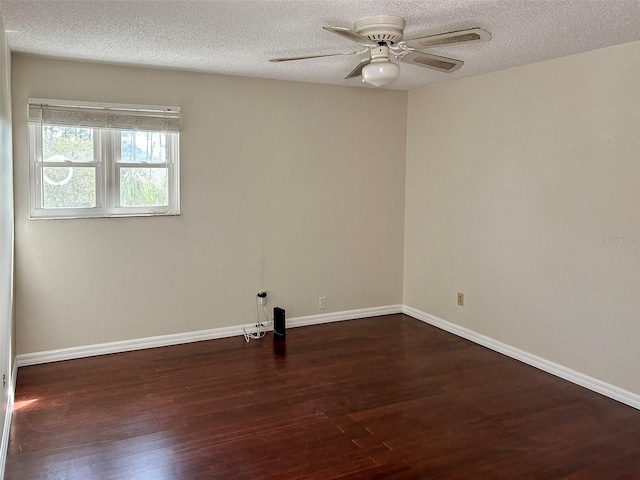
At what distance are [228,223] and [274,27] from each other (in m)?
1.99

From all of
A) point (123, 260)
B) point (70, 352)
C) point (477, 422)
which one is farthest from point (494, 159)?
point (70, 352)

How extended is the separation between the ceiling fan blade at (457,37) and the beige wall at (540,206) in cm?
136

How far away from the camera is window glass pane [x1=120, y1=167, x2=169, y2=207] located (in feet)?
13.9

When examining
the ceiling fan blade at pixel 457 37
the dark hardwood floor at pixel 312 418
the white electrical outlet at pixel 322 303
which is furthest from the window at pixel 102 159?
the ceiling fan blade at pixel 457 37

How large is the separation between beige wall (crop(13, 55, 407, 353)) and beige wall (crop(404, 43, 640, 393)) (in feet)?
1.70

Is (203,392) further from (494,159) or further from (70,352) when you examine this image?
(494,159)

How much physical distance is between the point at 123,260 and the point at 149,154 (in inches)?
34.3

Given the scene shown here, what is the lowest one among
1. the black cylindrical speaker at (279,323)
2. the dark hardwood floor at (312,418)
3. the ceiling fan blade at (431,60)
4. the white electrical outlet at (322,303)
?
the dark hardwood floor at (312,418)

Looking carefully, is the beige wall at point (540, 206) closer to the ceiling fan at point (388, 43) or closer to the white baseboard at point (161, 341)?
the white baseboard at point (161, 341)

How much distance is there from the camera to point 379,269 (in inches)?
210

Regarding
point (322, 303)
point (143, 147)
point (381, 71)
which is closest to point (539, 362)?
point (322, 303)

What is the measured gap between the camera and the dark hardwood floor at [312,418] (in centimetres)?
261

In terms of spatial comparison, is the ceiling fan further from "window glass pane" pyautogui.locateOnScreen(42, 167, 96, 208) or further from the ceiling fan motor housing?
"window glass pane" pyautogui.locateOnScreen(42, 167, 96, 208)

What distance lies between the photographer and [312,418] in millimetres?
3119
